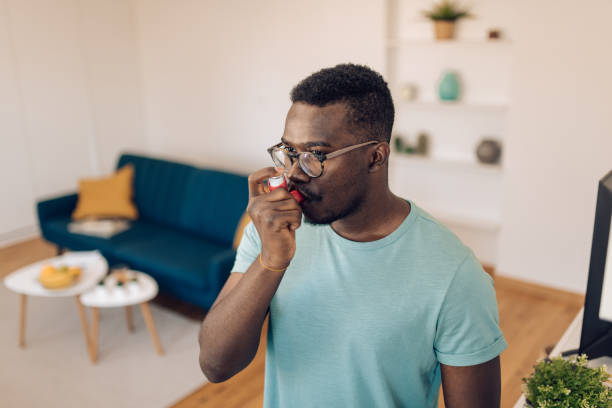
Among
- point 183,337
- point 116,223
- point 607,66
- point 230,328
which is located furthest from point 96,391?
point 607,66

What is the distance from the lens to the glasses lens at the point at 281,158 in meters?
0.99

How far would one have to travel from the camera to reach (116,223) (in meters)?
3.96

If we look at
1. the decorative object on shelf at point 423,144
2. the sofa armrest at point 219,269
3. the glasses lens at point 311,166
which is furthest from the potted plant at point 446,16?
the glasses lens at point 311,166

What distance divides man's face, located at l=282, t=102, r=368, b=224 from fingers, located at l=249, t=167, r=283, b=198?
6 centimetres

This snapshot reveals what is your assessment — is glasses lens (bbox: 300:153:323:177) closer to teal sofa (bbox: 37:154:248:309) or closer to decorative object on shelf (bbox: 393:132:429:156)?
teal sofa (bbox: 37:154:248:309)

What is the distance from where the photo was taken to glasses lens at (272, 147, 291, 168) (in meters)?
0.99

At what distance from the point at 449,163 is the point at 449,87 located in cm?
53

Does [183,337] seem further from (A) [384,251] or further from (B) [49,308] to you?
(A) [384,251]

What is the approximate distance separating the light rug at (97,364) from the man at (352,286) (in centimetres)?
182

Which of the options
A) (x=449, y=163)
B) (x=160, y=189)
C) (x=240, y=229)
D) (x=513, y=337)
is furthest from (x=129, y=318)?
(x=449, y=163)

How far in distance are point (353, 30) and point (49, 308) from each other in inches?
113

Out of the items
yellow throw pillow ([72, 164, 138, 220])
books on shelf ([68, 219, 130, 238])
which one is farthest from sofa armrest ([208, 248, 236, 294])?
yellow throw pillow ([72, 164, 138, 220])

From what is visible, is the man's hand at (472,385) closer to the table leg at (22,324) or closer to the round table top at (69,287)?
the round table top at (69,287)

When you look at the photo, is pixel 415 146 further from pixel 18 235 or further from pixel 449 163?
pixel 18 235
